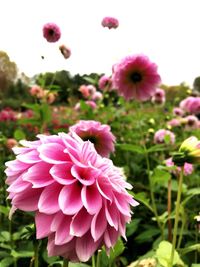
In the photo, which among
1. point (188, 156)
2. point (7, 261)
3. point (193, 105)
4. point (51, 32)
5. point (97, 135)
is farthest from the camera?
point (193, 105)

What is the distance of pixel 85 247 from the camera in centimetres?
63

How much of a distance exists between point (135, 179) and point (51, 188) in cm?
168

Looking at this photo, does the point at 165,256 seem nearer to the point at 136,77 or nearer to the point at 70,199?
the point at 70,199

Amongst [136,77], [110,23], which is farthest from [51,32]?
[136,77]

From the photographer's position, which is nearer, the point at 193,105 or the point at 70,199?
the point at 70,199

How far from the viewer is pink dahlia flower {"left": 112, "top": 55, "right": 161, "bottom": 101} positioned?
6.27ft

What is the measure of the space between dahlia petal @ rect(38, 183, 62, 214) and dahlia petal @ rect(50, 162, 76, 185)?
A: 18 mm

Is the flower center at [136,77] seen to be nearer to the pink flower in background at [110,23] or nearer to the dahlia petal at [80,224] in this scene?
the pink flower in background at [110,23]

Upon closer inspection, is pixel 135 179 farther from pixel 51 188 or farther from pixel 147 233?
pixel 51 188

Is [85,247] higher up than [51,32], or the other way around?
[51,32]

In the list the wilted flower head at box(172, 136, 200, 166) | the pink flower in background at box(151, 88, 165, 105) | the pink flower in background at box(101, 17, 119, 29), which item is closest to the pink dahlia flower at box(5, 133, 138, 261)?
the wilted flower head at box(172, 136, 200, 166)

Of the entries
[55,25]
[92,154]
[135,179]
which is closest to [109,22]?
[55,25]

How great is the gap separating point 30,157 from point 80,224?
0.12m

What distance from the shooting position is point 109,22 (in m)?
2.46
